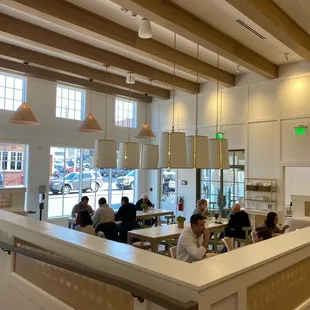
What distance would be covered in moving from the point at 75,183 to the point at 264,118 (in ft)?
18.8

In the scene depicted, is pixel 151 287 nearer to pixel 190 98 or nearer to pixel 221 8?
pixel 221 8

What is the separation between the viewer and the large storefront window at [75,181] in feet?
30.3

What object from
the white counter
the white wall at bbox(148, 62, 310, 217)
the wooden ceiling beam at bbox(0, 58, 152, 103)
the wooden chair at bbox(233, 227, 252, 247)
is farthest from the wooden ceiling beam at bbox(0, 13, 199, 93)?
the white counter

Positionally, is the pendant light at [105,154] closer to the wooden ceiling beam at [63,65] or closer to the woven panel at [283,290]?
the wooden ceiling beam at [63,65]

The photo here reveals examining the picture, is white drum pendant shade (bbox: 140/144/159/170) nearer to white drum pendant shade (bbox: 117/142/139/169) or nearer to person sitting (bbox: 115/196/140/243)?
white drum pendant shade (bbox: 117/142/139/169)

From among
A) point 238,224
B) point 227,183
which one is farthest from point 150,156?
point 227,183

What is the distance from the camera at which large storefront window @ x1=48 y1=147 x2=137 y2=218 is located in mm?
9234

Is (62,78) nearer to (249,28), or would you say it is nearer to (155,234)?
(249,28)

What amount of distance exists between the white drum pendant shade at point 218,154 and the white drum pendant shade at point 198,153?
19cm

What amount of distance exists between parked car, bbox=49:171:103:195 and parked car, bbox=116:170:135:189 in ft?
2.49

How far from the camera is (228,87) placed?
9258mm

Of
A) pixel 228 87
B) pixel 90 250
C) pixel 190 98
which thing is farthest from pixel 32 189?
pixel 90 250

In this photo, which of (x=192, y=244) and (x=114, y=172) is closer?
(x=192, y=244)

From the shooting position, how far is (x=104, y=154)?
550 cm
